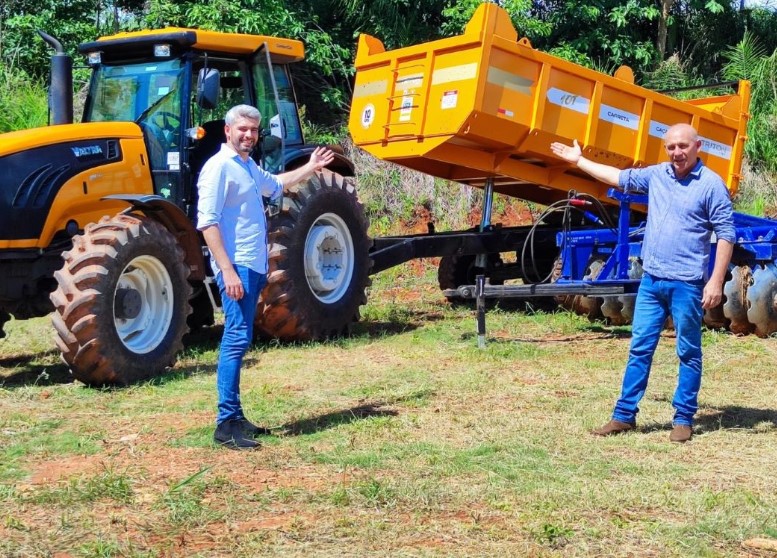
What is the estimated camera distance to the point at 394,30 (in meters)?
17.5

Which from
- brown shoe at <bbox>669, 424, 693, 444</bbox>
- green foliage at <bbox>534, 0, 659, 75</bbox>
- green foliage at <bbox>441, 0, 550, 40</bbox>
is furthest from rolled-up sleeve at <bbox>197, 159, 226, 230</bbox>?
green foliage at <bbox>534, 0, 659, 75</bbox>

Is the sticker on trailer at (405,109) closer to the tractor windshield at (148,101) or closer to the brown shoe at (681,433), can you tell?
the tractor windshield at (148,101)

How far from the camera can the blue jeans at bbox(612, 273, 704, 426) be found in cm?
550

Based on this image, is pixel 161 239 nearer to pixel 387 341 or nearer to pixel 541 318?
pixel 387 341

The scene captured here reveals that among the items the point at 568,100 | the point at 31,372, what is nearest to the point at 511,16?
the point at 568,100

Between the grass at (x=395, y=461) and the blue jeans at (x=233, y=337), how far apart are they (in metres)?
0.28

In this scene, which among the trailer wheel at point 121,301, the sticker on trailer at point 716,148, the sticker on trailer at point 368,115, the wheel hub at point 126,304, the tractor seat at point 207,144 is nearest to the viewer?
the trailer wheel at point 121,301

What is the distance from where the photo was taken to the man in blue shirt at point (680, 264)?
5387 mm

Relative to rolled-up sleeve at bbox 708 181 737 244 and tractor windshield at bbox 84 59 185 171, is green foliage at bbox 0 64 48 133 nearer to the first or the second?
tractor windshield at bbox 84 59 185 171

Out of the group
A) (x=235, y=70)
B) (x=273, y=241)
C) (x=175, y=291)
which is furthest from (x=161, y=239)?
(x=235, y=70)

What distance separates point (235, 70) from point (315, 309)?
6.97 ft

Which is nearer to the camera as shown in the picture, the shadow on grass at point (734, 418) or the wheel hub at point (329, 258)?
the shadow on grass at point (734, 418)

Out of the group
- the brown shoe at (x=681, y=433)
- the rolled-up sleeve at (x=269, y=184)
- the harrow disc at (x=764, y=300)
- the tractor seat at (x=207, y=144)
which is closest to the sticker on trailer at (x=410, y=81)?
the tractor seat at (x=207, y=144)

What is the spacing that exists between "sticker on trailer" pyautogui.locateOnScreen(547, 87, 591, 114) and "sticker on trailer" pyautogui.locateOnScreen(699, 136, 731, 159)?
1593 millimetres
